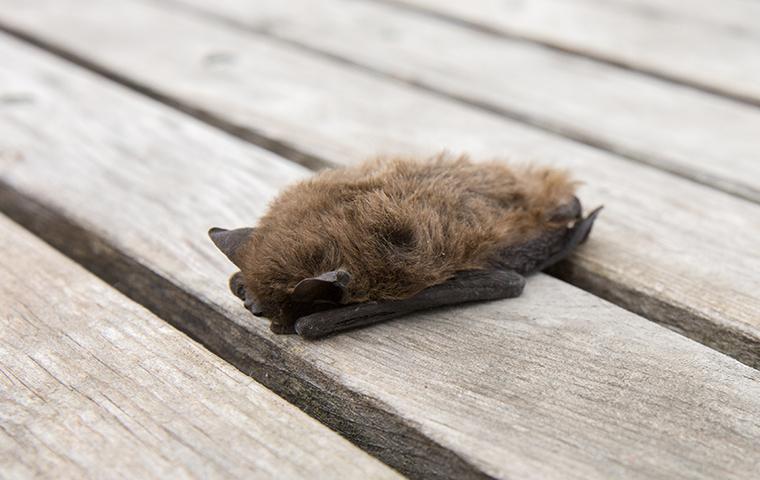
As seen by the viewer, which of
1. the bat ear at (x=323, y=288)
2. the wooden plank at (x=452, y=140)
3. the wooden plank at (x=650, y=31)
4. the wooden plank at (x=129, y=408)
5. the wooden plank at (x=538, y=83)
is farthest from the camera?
the wooden plank at (x=650, y=31)

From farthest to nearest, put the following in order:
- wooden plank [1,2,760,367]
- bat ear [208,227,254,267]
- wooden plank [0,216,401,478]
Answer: wooden plank [1,2,760,367] < bat ear [208,227,254,267] < wooden plank [0,216,401,478]

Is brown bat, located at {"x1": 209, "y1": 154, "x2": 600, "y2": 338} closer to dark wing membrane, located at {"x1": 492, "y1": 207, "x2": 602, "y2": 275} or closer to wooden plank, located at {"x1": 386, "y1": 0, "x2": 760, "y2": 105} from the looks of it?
dark wing membrane, located at {"x1": 492, "y1": 207, "x2": 602, "y2": 275}

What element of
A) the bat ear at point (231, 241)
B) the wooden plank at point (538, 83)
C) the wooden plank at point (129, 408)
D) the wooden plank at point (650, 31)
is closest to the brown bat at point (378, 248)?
the bat ear at point (231, 241)

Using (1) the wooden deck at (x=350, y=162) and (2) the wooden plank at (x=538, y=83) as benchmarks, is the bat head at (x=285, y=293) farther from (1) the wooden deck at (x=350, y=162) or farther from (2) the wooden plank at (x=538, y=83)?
(2) the wooden plank at (x=538, y=83)

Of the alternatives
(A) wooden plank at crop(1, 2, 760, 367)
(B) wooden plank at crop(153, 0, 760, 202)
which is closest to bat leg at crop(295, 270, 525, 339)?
(A) wooden plank at crop(1, 2, 760, 367)

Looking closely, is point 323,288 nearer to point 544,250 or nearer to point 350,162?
point 544,250

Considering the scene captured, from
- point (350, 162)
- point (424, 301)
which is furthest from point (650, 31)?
point (424, 301)
